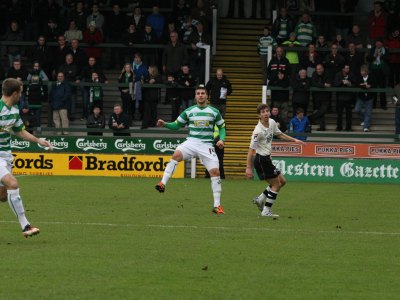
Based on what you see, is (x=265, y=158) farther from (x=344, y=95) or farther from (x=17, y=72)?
(x=17, y=72)

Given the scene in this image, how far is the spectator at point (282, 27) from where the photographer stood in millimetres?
35062

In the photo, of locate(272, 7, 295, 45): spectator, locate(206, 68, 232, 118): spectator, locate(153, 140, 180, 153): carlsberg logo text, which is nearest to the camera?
locate(153, 140, 180, 153): carlsberg logo text

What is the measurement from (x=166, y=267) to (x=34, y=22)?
25.3 metres

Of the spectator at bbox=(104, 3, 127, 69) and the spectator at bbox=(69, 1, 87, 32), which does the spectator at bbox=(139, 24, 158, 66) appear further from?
the spectator at bbox=(69, 1, 87, 32)

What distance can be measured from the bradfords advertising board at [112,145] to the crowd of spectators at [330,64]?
389 centimetres

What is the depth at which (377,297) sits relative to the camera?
1093 centimetres

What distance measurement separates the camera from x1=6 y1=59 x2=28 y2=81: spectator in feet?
112

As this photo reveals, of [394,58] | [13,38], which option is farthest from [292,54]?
[13,38]

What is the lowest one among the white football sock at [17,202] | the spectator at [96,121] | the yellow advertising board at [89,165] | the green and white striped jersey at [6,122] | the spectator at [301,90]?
the yellow advertising board at [89,165]

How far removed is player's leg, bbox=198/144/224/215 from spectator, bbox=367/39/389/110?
1445cm

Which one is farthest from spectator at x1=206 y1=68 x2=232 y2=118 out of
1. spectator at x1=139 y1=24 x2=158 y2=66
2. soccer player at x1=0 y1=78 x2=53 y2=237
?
soccer player at x1=0 y1=78 x2=53 y2=237

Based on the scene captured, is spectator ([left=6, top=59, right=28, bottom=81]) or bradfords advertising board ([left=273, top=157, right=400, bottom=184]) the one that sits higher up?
spectator ([left=6, top=59, right=28, bottom=81])

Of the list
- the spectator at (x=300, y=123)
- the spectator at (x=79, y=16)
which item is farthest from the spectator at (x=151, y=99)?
the spectator at (x=300, y=123)

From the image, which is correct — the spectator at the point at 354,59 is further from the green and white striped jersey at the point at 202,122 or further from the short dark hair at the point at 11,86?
the short dark hair at the point at 11,86
